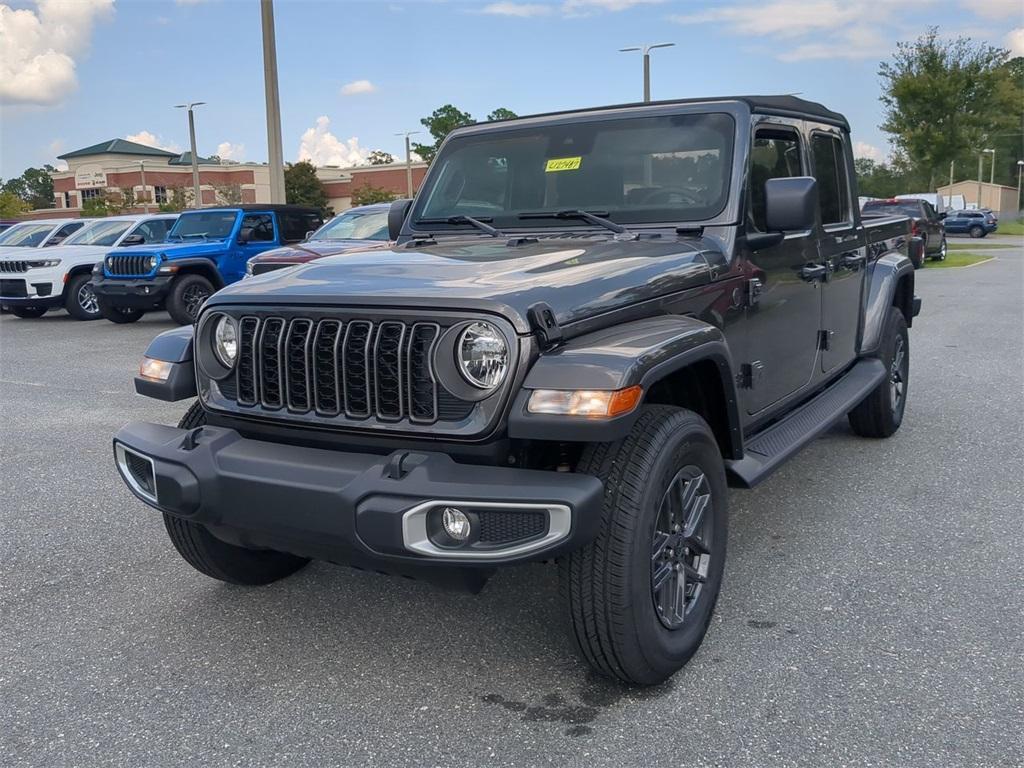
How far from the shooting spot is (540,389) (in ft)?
8.71

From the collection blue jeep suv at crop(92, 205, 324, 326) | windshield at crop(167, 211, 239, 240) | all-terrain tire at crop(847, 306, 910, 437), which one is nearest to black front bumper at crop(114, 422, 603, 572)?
all-terrain tire at crop(847, 306, 910, 437)

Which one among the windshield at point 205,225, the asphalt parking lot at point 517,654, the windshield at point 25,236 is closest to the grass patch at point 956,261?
the windshield at point 205,225

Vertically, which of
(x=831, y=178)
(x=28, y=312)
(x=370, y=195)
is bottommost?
(x=28, y=312)

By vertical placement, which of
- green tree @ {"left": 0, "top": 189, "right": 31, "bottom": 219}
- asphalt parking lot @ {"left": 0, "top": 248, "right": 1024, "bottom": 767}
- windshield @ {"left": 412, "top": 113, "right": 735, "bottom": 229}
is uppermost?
green tree @ {"left": 0, "top": 189, "right": 31, "bottom": 219}

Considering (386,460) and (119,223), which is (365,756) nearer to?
(386,460)

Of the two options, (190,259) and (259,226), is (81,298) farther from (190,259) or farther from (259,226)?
(259,226)

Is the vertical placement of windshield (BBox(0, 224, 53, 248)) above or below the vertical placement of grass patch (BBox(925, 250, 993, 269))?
above

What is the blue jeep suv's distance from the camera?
1315cm

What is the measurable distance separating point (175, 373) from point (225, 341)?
268 millimetres

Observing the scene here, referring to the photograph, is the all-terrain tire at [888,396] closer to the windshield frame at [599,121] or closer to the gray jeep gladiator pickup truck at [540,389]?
the gray jeep gladiator pickup truck at [540,389]

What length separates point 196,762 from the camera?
8.79ft

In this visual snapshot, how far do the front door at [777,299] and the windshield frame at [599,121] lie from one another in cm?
10

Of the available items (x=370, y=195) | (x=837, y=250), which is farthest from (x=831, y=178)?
(x=370, y=195)

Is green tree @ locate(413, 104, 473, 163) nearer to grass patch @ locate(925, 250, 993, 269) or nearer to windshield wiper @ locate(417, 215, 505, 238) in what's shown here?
grass patch @ locate(925, 250, 993, 269)
